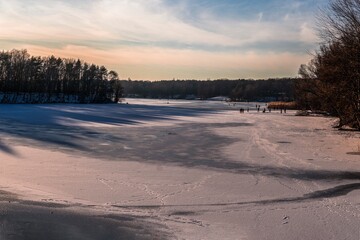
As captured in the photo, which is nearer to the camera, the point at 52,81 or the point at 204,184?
the point at 204,184

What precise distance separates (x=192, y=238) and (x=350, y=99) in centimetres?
1884

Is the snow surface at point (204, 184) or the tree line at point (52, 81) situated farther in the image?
the tree line at point (52, 81)

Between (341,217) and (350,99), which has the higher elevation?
(350,99)

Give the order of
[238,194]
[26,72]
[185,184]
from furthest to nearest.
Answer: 1. [26,72]
2. [185,184]
3. [238,194]

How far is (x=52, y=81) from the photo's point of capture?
11906 centimetres

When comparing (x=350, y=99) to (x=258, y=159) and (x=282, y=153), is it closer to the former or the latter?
(x=282, y=153)

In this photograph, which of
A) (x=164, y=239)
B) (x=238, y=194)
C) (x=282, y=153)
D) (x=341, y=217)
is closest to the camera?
(x=164, y=239)

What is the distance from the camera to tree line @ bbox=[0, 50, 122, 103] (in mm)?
102000

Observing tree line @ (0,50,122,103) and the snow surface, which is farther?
tree line @ (0,50,122,103)

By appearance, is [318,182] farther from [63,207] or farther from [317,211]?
[63,207]

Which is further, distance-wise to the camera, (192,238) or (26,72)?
(26,72)

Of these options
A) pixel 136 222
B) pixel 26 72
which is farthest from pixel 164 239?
pixel 26 72

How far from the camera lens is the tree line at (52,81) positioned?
102 m

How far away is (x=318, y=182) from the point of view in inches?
500
